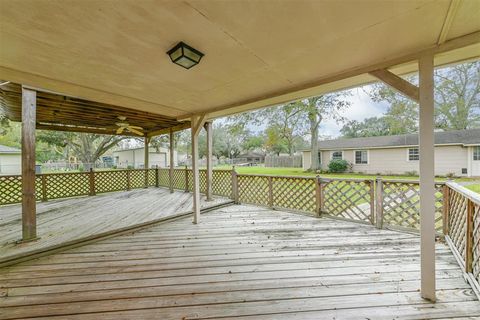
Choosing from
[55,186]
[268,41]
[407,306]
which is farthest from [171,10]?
[55,186]

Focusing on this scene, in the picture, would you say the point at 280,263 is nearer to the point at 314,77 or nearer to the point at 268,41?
the point at 314,77

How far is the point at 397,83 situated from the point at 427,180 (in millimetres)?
976

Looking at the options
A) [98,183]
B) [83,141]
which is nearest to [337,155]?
[98,183]

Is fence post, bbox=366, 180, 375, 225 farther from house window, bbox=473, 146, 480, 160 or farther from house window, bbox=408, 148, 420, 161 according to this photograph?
house window, bbox=473, 146, 480, 160

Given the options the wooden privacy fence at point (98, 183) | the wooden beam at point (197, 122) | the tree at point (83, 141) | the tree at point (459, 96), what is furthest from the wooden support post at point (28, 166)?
the tree at point (459, 96)

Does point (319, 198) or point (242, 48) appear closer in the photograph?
point (242, 48)

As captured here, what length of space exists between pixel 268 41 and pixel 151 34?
0.91 m

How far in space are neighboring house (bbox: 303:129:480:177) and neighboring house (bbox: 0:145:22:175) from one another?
22296 mm

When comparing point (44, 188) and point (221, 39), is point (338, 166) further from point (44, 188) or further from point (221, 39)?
point (44, 188)

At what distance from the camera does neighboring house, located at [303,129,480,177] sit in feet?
34.3

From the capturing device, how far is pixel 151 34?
150cm

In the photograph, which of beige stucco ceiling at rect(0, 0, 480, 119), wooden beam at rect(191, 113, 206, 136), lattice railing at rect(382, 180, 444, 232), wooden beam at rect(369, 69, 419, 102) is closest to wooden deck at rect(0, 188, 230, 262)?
wooden beam at rect(191, 113, 206, 136)

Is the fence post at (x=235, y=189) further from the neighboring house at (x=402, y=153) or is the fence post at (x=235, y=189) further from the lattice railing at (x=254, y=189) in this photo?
the neighboring house at (x=402, y=153)

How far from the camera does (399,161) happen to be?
12.5 m
